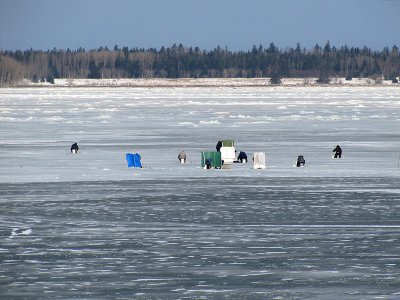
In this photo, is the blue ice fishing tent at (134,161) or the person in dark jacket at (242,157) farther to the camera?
the person in dark jacket at (242,157)

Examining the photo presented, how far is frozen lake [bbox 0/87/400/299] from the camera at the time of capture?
1165cm

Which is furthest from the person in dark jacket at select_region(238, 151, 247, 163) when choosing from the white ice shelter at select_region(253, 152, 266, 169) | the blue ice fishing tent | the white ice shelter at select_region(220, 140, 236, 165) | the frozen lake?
the blue ice fishing tent

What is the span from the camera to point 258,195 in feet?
66.8

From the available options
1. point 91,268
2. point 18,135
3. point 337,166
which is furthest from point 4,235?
point 18,135

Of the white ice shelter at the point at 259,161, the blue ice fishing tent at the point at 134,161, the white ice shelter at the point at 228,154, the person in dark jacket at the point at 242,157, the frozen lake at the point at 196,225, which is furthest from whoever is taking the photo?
the person in dark jacket at the point at 242,157

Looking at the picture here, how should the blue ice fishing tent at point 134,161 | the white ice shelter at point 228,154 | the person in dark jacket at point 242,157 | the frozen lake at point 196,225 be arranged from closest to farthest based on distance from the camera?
1. the frozen lake at point 196,225
2. the blue ice fishing tent at point 134,161
3. the white ice shelter at point 228,154
4. the person in dark jacket at point 242,157

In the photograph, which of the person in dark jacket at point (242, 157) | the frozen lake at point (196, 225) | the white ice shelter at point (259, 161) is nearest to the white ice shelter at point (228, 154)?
the person in dark jacket at point (242, 157)

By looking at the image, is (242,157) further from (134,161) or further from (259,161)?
(134,161)

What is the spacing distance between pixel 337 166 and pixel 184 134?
15514 mm

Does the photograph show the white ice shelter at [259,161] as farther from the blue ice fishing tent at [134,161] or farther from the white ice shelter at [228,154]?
the blue ice fishing tent at [134,161]

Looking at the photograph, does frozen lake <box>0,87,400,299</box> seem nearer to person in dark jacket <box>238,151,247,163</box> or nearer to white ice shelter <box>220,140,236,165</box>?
white ice shelter <box>220,140,236,165</box>

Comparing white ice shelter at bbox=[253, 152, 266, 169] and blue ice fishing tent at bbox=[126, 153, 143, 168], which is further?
blue ice fishing tent at bbox=[126, 153, 143, 168]

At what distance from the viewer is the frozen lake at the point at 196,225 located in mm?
11648

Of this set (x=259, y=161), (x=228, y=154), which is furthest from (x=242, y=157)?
(x=259, y=161)
